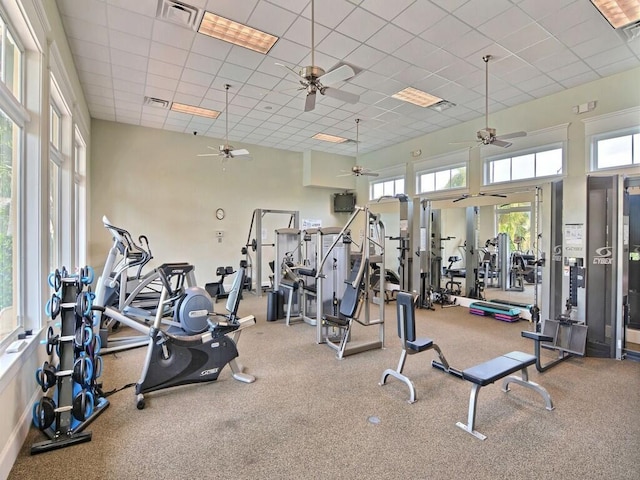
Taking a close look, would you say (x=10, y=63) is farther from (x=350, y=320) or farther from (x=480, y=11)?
(x=480, y=11)

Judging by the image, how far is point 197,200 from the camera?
27.5 ft

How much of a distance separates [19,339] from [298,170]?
806cm

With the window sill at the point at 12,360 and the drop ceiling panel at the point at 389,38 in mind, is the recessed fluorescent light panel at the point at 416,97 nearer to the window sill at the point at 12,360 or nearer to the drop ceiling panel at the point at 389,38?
the drop ceiling panel at the point at 389,38

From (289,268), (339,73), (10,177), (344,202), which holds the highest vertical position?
(339,73)

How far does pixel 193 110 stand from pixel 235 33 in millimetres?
2982

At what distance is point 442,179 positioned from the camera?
25.9 ft

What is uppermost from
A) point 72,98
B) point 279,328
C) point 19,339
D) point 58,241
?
point 72,98

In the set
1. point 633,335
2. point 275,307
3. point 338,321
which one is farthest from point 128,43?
point 633,335

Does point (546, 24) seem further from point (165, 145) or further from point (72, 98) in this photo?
point (165, 145)

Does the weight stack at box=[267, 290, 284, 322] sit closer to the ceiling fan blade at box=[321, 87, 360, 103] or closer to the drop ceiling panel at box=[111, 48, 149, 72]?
the ceiling fan blade at box=[321, 87, 360, 103]

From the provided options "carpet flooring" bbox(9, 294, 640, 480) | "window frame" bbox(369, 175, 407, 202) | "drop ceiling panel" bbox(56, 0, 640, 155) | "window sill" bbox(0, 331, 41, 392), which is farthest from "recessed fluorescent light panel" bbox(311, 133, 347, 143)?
"window sill" bbox(0, 331, 41, 392)

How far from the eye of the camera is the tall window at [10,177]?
245cm

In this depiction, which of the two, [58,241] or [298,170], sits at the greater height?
[298,170]

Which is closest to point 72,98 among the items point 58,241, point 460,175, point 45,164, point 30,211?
point 58,241
